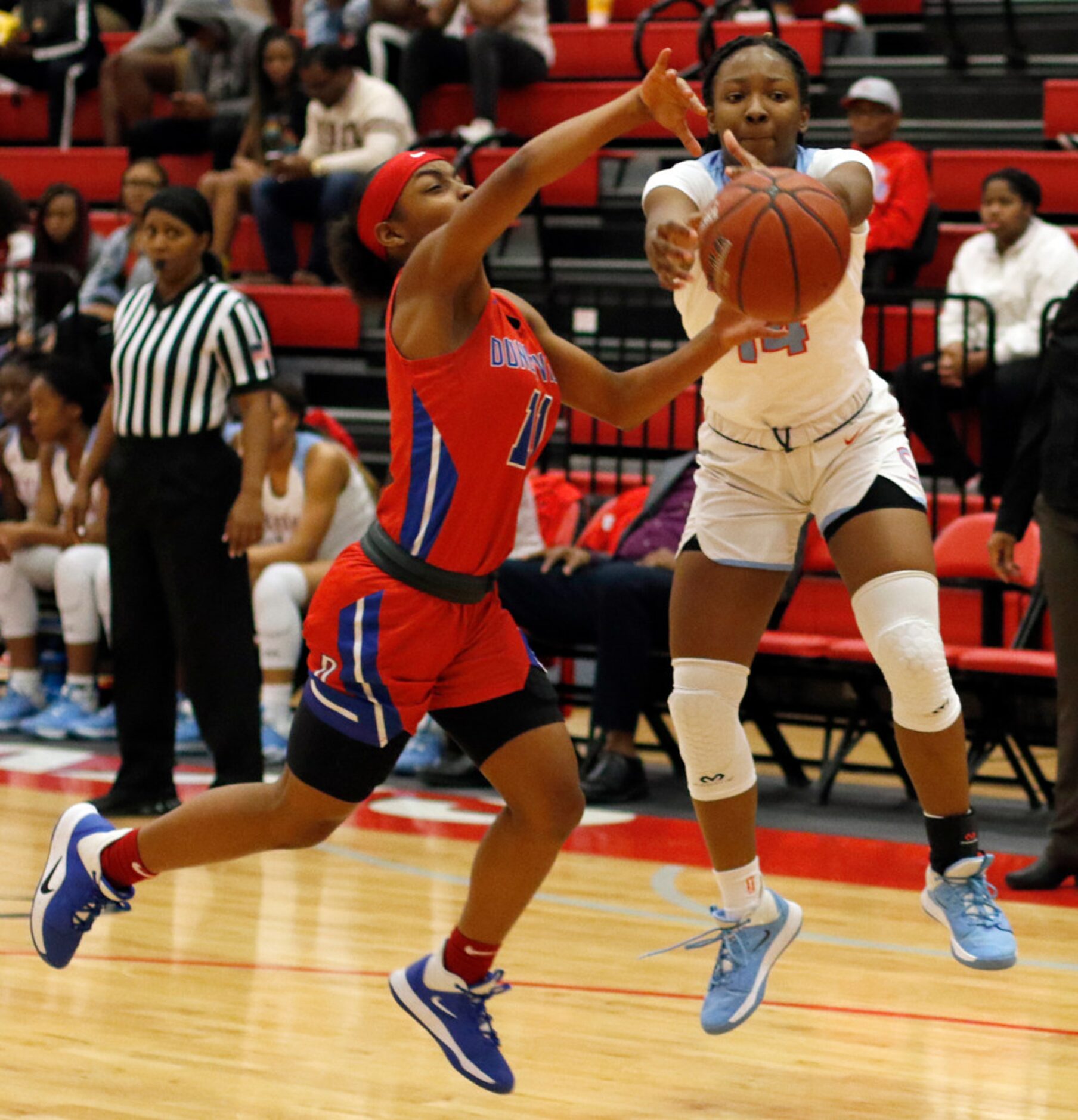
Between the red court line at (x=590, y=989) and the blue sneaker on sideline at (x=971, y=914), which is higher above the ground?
the blue sneaker on sideline at (x=971, y=914)

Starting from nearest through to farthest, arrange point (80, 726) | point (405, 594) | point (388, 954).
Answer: point (405, 594)
point (388, 954)
point (80, 726)

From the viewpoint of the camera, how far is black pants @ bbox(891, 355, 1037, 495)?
7.78 meters

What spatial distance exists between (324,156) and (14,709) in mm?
3780

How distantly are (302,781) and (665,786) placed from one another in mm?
3966

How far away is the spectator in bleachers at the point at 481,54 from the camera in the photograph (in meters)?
10.4

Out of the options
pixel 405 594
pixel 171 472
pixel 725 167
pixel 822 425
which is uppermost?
pixel 725 167

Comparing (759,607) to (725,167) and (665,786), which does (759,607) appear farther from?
(665,786)

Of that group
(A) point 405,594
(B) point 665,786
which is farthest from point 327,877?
(A) point 405,594

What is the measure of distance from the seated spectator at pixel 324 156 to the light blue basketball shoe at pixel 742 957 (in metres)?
6.63

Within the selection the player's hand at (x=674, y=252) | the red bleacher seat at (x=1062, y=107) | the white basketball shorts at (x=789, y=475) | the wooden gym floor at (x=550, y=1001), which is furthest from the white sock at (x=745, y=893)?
the red bleacher seat at (x=1062, y=107)

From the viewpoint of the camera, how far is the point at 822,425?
3.76 metres

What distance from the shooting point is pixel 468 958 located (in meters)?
3.62

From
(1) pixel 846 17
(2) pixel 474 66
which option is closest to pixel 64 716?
(2) pixel 474 66

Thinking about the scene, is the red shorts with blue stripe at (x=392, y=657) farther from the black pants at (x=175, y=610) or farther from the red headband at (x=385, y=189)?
the black pants at (x=175, y=610)
